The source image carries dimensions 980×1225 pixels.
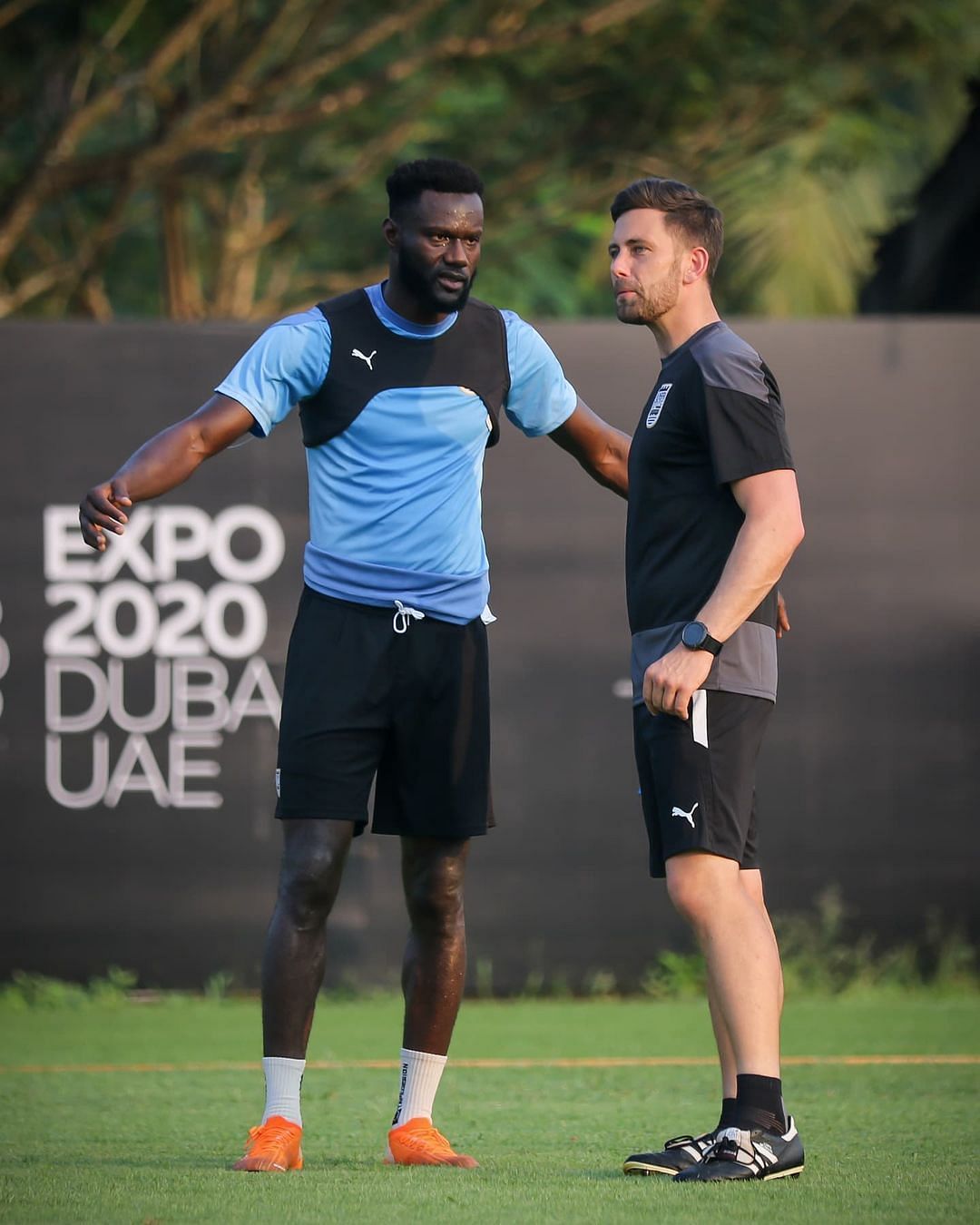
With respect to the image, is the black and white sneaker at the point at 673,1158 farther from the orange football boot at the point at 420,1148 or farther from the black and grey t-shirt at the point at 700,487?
the black and grey t-shirt at the point at 700,487

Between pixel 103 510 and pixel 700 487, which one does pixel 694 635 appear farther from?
pixel 103 510

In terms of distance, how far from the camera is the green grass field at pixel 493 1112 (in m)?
3.73

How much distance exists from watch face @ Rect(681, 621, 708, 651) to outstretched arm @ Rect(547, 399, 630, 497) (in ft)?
2.71

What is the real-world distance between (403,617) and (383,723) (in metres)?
0.25

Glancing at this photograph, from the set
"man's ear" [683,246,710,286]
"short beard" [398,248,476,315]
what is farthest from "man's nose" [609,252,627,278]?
"short beard" [398,248,476,315]

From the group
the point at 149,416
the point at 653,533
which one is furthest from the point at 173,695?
the point at 653,533

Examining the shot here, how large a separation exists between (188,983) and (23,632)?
62.5 inches

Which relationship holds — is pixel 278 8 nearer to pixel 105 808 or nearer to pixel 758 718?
pixel 105 808

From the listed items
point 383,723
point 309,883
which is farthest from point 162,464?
point 309,883

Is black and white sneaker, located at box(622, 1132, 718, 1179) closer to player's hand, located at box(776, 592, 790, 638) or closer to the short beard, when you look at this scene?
player's hand, located at box(776, 592, 790, 638)

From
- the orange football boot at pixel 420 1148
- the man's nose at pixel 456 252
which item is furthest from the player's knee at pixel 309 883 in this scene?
the man's nose at pixel 456 252

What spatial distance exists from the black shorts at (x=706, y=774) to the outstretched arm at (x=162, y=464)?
3.66 ft

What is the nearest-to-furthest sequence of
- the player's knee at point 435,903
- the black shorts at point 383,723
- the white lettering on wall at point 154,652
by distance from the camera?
the black shorts at point 383,723, the player's knee at point 435,903, the white lettering on wall at point 154,652

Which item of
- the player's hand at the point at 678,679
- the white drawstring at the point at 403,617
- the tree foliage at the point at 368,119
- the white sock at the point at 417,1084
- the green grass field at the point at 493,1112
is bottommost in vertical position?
the green grass field at the point at 493,1112
